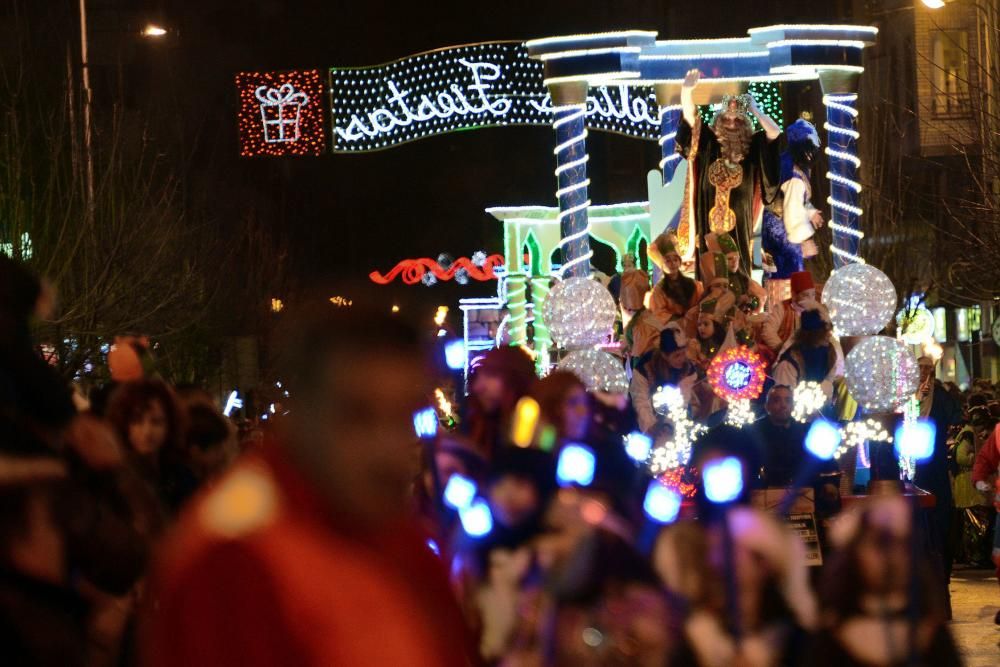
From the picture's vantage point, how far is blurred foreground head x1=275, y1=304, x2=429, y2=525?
2.39 m

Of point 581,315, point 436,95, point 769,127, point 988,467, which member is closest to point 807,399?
point 988,467

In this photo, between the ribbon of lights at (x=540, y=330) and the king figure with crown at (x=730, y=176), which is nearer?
the king figure with crown at (x=730, y=176)

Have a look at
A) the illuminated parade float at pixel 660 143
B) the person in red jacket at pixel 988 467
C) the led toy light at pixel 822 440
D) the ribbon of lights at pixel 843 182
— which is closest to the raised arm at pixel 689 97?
the illuminated parade float at pixel 660 143

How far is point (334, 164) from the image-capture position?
5306cm

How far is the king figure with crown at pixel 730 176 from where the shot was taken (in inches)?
650

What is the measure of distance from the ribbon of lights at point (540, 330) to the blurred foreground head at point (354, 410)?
1556 centimetres

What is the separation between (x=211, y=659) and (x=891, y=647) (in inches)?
77.8

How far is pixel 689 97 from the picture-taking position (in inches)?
702

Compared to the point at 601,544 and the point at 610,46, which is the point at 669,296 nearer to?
the point at 610,46

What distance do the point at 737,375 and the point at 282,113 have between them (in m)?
12.8

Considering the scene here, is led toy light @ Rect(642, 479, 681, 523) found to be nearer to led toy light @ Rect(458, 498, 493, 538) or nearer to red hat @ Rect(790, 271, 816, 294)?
led toy light @ Rect(458, 498, 493, 538)

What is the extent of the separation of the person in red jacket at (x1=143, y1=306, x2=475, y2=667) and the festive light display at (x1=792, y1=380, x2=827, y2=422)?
914 centimetres

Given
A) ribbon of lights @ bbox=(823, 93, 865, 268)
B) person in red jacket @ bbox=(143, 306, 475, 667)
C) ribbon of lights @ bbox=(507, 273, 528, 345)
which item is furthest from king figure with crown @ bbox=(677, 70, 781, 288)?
person in red jacket @ bbox=(143, 306, 475, 667)

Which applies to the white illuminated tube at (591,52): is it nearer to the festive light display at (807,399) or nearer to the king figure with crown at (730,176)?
the king figure with crown at (730,176)
